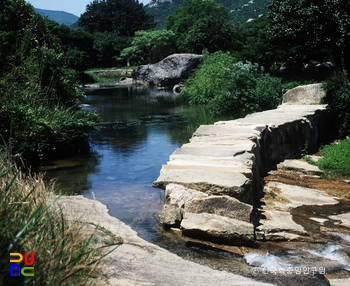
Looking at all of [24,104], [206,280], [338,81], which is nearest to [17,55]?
[24,104]

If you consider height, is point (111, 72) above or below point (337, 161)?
above

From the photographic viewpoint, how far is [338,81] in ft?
36.5

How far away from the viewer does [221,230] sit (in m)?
4.53

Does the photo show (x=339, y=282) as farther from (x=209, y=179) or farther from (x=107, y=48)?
(x=107, y=48)

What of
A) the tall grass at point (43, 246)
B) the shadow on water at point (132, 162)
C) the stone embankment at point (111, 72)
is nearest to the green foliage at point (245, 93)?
the shadow on water at point (132, 162)

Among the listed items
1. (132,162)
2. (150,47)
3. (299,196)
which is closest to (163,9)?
(150,47)

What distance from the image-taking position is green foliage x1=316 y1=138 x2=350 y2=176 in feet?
24.8

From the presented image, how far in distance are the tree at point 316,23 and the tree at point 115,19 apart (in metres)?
47.6

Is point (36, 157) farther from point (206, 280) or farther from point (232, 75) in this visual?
point (232, 75)

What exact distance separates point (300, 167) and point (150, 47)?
3758 centimetres

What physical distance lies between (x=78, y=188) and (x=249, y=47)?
12494mm

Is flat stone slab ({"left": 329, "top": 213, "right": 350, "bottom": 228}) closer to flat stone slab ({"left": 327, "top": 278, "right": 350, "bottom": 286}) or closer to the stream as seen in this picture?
the stream

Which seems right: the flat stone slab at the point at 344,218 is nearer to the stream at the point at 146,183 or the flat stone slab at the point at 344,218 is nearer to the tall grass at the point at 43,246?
the stream at the point at 146,183

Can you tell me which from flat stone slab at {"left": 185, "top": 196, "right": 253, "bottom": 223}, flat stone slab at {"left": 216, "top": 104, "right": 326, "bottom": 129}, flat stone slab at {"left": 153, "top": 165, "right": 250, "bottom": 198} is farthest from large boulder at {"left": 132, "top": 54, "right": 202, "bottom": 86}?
flat stone slab at {"left": 185, "top": 196, "right": 253, "bottom": 223}
